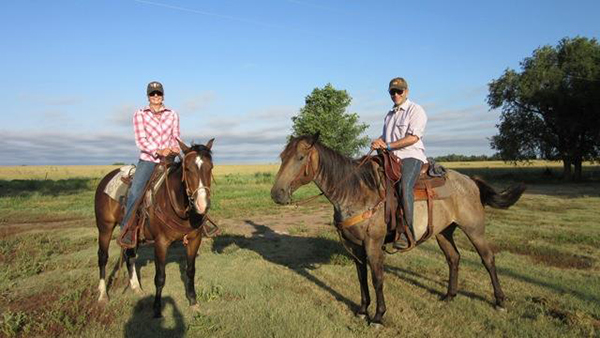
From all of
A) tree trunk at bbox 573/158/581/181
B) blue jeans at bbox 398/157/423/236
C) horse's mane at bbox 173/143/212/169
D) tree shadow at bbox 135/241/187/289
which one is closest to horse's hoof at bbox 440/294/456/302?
blue jeans at bbox 398/157/423/236

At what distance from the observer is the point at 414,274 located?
7.95 meters

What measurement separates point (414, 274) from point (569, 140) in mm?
35409

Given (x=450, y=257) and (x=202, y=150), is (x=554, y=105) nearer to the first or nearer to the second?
(x=450, y=257)

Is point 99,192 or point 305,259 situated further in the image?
point 305,259

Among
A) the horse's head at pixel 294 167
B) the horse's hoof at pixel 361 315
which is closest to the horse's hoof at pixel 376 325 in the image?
the horse's hoof at pixel 361 315

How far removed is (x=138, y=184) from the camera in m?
6.20

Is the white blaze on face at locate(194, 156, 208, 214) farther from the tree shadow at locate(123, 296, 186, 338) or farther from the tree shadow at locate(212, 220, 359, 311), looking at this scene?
the tree shadow at locate(212, 220, 359, 311)

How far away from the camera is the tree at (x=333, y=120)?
43281mm

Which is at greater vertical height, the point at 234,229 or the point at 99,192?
the point at 99,192

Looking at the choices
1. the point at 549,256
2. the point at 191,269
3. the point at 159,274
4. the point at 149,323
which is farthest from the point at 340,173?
the point at 549,256

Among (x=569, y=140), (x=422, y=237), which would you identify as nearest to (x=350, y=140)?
(x=569, y=140)

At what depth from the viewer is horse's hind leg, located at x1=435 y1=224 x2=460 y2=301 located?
254 inches

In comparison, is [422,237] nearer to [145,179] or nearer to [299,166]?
[299,166]

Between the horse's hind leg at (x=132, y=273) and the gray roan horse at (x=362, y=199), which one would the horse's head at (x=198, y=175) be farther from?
the horse's hind leg at (x=132, y=273)
